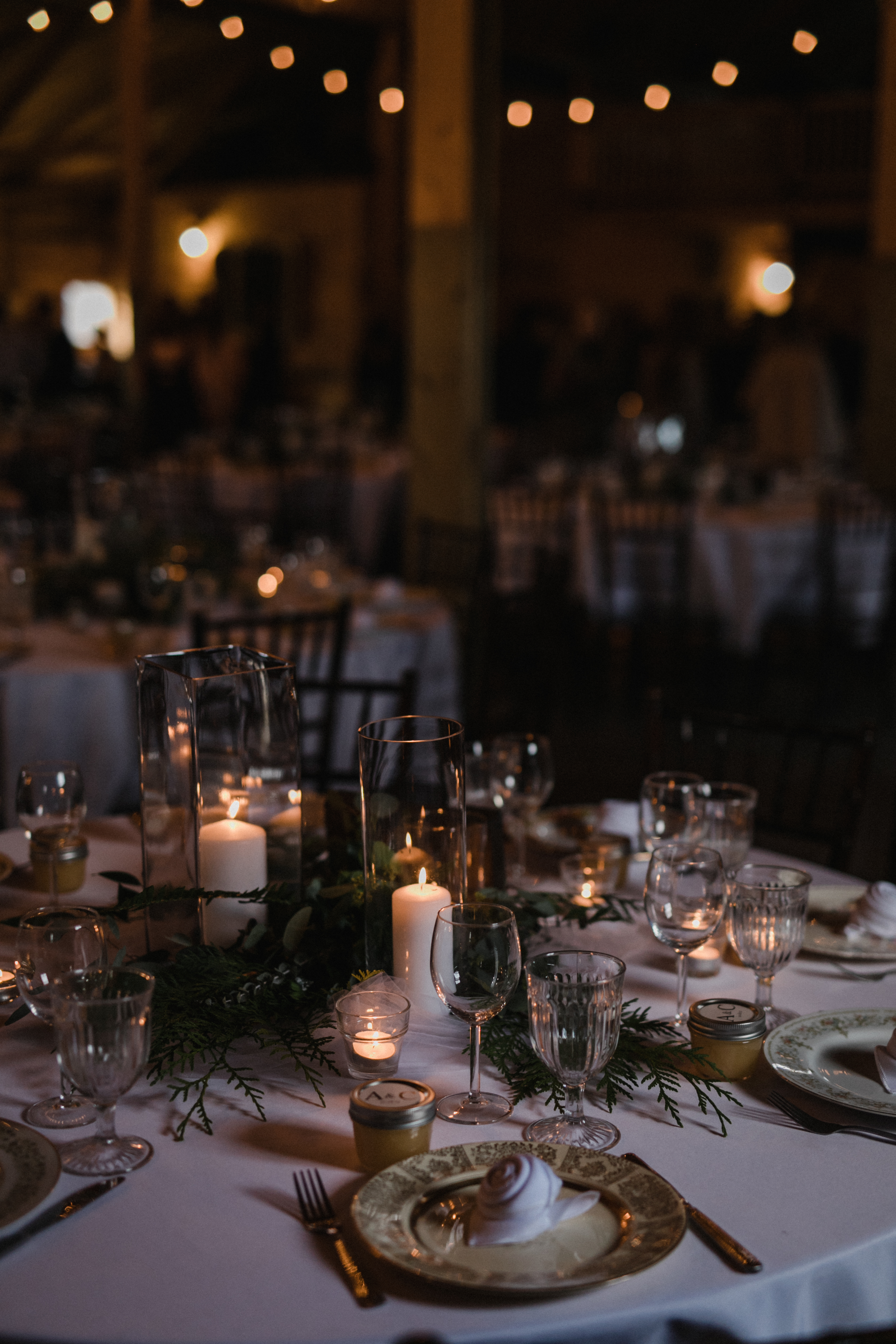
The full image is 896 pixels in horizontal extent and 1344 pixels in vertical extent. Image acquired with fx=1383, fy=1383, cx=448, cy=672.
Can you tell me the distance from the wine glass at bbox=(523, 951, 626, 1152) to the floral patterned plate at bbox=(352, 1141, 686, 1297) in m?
0.06

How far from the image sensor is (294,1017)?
151cm

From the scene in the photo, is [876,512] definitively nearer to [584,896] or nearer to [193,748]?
[584,896]

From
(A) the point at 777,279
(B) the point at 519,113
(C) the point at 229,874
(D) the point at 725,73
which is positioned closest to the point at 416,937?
(C) the point at 229,874

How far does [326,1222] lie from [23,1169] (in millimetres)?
282

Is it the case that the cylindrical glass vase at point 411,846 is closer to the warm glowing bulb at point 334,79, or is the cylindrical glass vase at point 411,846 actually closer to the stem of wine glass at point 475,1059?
the stem of wine glass at point 475,1059

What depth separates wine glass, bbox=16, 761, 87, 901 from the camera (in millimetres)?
1941

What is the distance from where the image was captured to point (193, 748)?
1503 mm

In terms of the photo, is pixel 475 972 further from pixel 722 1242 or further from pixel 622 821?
pixel 622 821

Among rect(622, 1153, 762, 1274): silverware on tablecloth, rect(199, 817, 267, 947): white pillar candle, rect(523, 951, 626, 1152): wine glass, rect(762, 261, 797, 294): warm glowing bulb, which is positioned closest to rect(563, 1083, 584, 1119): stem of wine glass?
rect(523, 951, 626, 1152): wine glass

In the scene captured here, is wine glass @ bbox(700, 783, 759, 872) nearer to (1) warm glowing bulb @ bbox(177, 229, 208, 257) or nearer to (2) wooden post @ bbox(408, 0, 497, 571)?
(2) wooden post @ bbox(408, 0, 497, 571)

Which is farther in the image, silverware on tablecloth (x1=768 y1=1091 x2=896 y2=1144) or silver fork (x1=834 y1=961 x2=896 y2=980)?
silver fork (x1=834 y1=961 x2=896 y2=980)

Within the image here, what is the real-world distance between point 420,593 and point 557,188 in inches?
454

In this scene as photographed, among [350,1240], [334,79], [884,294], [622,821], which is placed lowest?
[350,1240]

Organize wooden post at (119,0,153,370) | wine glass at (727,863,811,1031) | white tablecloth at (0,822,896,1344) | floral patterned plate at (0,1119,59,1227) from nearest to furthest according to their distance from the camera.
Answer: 1. white tablecloth at (0,822,896,1344)
2. floral patterned plate at (0,1119,59,1227)
3. wine glass at (727,863,811,1031)
4. wooden post at (119,0,153,370)
